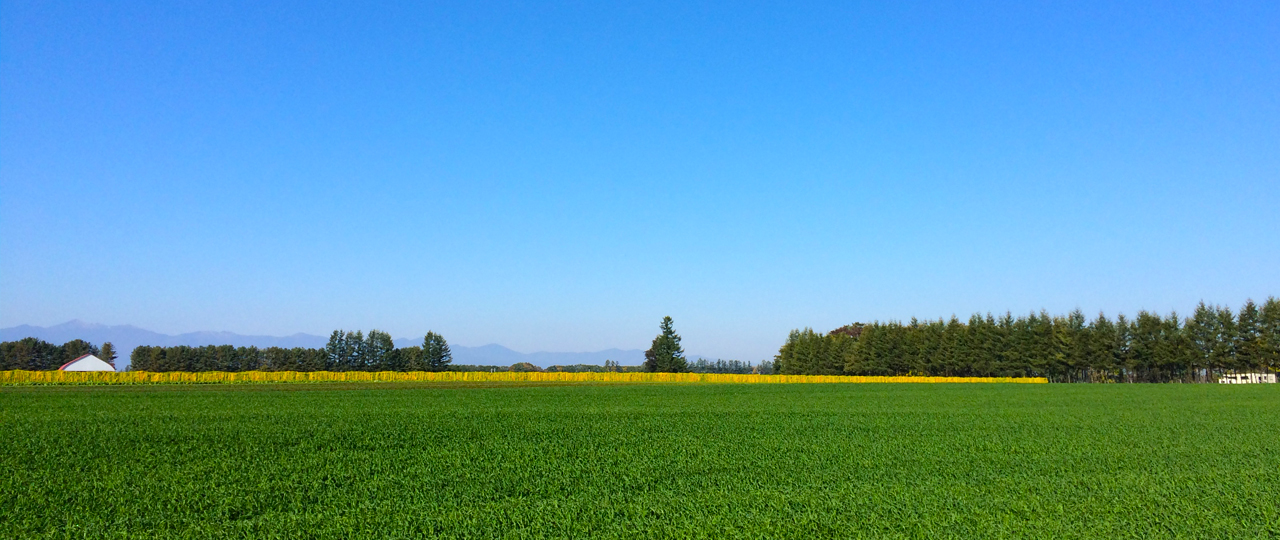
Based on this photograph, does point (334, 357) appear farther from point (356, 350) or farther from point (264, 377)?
point (264, 377)

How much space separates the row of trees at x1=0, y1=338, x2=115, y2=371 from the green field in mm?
145078

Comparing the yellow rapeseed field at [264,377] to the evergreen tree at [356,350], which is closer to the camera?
the yellow rapeseed field at [264,377]

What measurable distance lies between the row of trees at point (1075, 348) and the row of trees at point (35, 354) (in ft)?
439

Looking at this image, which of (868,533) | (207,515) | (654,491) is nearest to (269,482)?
(207,515)

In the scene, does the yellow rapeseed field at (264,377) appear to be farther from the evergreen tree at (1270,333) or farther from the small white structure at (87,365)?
the small white structure at (87,365)

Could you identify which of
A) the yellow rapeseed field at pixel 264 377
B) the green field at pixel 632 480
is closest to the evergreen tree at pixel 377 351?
the yellow rapeseed field at pixel 264 377

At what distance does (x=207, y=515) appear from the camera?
8523mm

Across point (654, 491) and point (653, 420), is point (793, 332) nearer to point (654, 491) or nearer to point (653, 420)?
point (653, 420)

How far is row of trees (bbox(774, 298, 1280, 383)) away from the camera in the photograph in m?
88.3

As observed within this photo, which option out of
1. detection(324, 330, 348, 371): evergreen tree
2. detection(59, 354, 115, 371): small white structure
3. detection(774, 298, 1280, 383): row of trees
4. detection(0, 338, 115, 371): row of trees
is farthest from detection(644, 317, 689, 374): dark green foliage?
detection(0, 338, 115, 371): row of trees

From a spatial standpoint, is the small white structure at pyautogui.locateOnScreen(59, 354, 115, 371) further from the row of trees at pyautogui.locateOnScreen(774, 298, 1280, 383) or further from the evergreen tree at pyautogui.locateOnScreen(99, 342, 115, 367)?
the row of trees at pyautogui.locateOnScreen(774, 298, 1280, 383)

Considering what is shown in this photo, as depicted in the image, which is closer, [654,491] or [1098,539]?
[1098,539]

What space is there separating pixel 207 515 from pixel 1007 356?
10607cm

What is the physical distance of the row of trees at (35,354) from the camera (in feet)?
431
